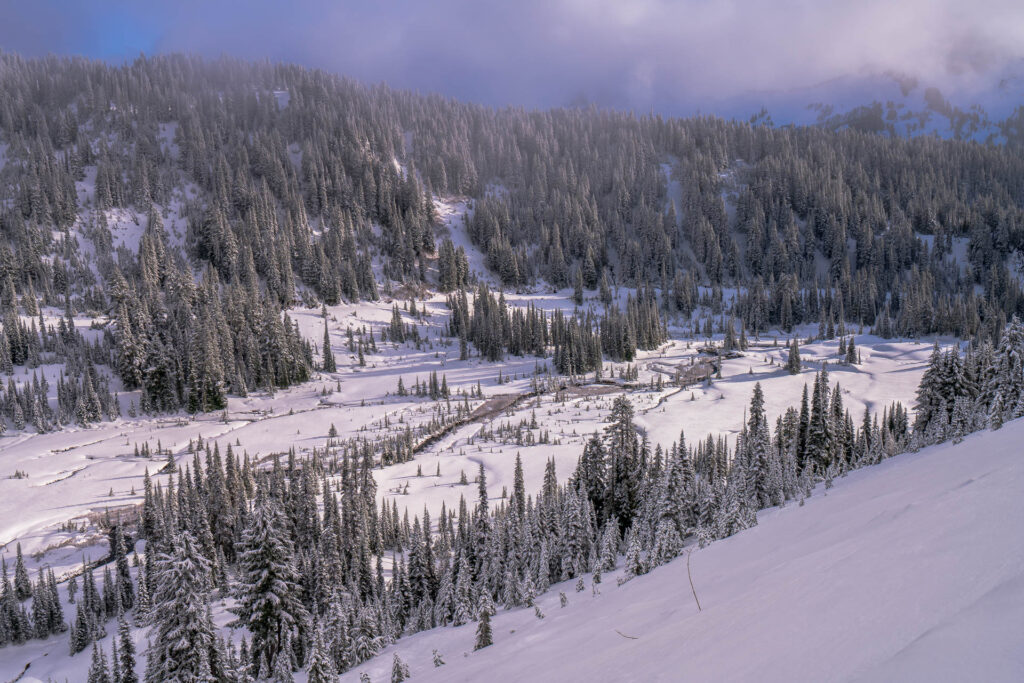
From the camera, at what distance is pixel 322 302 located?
374 ft

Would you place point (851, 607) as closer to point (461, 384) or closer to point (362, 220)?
point (461, 384)

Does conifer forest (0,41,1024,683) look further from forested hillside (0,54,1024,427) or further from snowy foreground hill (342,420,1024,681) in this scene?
forested hillside (0,54,1024,427)

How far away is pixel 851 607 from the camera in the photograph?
4914mm

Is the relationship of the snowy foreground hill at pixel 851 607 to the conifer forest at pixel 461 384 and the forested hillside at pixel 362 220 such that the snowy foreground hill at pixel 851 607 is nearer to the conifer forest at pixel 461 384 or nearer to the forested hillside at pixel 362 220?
the conifer forest at pixel 461 384

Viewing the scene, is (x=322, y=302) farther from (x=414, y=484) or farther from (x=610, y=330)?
(x=414, y=484)

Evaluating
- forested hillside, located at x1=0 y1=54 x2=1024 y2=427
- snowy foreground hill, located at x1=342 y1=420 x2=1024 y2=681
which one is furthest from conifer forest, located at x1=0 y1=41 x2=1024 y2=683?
forested hillside, located at x1=0 y1=54 x2=1024 y2=427

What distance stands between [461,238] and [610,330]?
62944 millimetres

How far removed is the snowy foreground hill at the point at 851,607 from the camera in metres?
3.58

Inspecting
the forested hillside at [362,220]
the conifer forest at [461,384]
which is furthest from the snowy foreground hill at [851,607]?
the forested hillside at [362,220]

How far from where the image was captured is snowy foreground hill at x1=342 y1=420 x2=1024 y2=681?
3.58 meters

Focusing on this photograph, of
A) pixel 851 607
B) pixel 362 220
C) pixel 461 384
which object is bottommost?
pixel 461 384

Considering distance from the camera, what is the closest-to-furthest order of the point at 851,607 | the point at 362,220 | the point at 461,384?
the point at 851,607 < the point at 461,384 < the point at 362,220

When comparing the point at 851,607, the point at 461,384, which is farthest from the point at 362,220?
the point at 851,607

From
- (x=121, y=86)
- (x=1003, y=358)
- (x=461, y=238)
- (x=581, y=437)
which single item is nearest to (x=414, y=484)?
(x=581, y=437)
